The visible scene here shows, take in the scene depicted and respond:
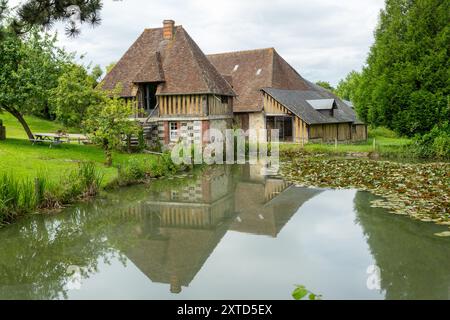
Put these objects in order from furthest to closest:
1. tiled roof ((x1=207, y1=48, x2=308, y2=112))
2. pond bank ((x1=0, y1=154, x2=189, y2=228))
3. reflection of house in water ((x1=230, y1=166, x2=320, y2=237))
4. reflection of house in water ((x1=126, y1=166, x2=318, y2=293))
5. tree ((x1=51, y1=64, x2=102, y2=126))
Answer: tiled roof ((x1=207, y1=48, x2=308, y2=112)) → tree ((x1=51, y1=64, x2=102, y2=126)) → reflection of house in water ((x1=230, y1=166, x2=320, y2=237)) → pond bank ((x1=0, y1=154, x2=189, y2=228)) → reflection of house in water ((x1=126, y1=166, x2=318, y2=293))

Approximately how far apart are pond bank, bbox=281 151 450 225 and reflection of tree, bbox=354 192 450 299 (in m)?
0.71

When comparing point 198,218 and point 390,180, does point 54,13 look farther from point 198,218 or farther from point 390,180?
point 390,180

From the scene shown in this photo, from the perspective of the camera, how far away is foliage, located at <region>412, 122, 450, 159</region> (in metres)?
23.4

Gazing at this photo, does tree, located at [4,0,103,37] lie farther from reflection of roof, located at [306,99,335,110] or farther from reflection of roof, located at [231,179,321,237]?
reflection of roof, located at [306,99,335,110]

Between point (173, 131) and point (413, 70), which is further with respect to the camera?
point (173, 131)

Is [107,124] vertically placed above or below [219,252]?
above

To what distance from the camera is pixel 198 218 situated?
12.3 m

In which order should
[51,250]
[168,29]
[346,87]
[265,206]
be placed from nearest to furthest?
[51,250] < [265,206] < [168,29] < [346,87]

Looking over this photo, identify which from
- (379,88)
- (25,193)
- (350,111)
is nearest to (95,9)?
(25,193)

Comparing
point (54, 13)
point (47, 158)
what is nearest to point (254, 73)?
point (47, 158)

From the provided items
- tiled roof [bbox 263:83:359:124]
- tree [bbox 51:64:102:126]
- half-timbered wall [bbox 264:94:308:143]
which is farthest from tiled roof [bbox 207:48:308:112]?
tree [bbox 51:64:102:126]

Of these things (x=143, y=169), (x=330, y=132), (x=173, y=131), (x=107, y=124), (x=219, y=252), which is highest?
(x=107, y=124)

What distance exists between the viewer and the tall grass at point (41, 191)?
10.9 metres

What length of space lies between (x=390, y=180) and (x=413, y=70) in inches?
419
